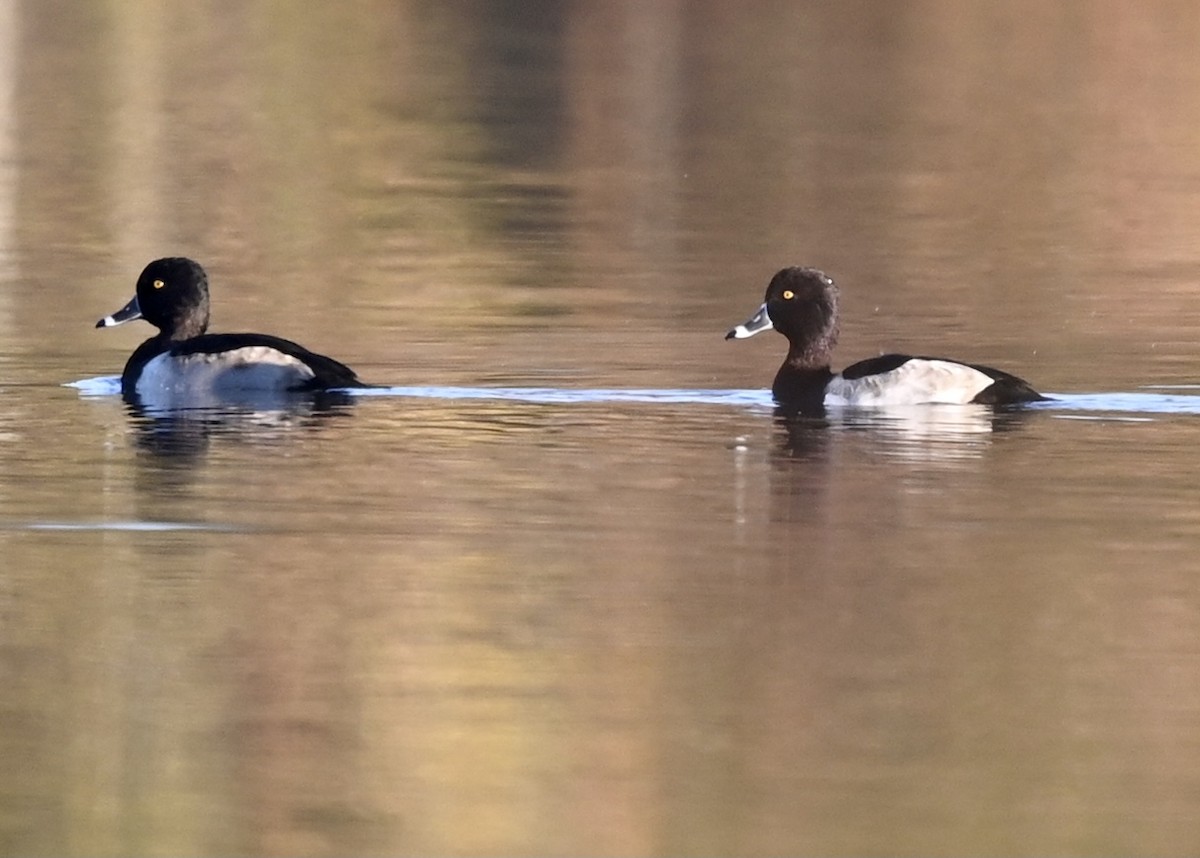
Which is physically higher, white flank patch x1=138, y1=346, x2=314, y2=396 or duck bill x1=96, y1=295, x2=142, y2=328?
duck bill x1=96, y1=295, x2=142, y2=328

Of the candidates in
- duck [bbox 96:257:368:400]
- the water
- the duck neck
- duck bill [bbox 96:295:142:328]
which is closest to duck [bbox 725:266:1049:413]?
the water

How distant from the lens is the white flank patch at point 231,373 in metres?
16.8

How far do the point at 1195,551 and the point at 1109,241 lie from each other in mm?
14855

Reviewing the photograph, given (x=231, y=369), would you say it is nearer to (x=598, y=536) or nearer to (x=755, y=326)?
(x=755, y=326)

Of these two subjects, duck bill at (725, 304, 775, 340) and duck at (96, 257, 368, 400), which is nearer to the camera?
duck at (96, 257, 368, 400)

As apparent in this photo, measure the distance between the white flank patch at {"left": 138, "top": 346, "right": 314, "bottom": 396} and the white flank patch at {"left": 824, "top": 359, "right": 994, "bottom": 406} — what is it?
10.9 feet

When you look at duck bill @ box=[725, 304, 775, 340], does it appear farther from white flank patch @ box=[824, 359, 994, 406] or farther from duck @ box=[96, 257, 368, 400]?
duck @ box=[96, 257, 368, 400]

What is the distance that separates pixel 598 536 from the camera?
1201cm

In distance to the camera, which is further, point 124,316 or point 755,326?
point 124,316

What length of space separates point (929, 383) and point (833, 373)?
926 mm

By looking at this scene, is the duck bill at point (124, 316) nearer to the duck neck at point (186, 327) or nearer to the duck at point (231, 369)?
the duck neck at point (186, 327)

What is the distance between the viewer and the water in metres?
8.29

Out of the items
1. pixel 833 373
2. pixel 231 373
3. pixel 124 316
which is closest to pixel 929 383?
pixel 833 373

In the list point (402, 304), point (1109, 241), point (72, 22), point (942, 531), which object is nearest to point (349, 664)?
point (942, 531)
